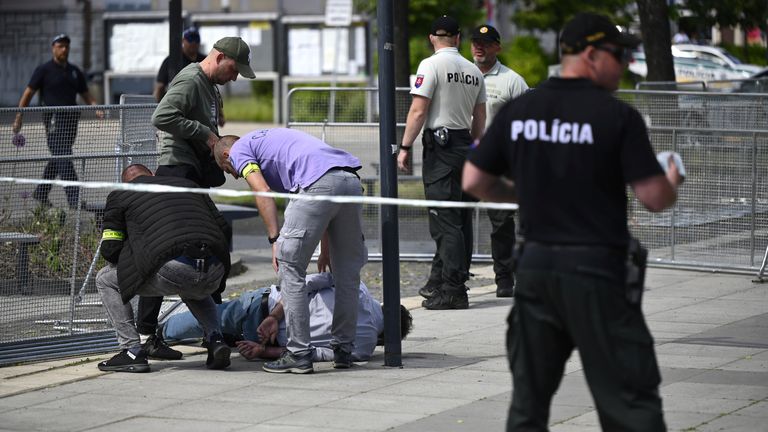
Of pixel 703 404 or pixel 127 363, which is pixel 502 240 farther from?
pixel 703 404

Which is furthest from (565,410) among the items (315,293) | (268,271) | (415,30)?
(415,30)

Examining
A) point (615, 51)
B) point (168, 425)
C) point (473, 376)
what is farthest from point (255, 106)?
point (615, 51)

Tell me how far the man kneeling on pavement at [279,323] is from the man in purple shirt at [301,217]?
29cm

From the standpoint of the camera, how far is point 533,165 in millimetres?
4527

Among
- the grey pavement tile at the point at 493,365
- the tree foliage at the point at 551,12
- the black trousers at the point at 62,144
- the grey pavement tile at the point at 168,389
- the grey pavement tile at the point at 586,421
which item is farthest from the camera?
the tree foliage at the point at 551,12

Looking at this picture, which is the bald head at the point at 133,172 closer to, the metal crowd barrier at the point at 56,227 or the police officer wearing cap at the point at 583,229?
the metal crowd barrier at the point at 56,227

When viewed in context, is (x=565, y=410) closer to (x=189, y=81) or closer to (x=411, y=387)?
(x=411, y=387)

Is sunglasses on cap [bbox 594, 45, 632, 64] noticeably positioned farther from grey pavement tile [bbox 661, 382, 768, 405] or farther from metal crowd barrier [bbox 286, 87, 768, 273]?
metal crowd barrier [bbox 286, 87, 768, 273]

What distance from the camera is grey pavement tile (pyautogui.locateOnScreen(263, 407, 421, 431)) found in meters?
6.09

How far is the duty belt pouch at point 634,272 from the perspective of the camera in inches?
175

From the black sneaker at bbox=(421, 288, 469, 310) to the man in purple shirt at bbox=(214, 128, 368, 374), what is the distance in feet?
6.95

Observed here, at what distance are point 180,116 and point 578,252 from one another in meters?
4.08

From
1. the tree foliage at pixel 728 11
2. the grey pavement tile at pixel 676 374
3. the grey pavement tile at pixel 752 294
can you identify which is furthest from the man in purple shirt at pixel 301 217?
the tree foliage at pixel 728 11

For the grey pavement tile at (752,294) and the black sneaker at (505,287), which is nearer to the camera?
the grey pavement tile at (752,294)
